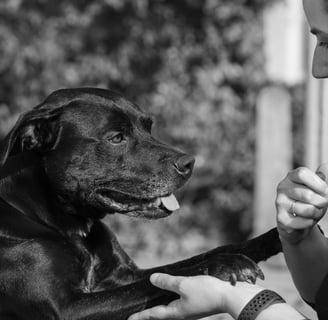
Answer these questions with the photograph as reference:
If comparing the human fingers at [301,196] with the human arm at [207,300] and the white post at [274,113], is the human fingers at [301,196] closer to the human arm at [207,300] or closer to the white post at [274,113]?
the human arm at [207,300]

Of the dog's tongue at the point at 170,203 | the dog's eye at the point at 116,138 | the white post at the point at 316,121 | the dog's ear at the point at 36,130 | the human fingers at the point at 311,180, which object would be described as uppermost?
the human fingers at the point at 311,180

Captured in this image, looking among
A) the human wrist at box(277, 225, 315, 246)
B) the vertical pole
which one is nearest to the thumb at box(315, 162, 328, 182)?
the human wrist at box(277, 225, 315, 246)

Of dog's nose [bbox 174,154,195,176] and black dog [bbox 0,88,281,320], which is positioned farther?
dog's nose [bbox 174,154,195,176]

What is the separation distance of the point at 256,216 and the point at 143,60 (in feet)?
7.56

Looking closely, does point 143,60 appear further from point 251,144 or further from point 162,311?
point 162,311

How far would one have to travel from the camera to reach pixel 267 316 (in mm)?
2564

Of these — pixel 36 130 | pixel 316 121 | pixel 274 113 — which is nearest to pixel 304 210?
pixel 36 130

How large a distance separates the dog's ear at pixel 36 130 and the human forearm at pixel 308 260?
4.22ft

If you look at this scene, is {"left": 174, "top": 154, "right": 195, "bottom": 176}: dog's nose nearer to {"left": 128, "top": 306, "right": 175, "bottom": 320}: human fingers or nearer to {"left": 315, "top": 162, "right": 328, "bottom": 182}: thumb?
{"left": 128, "top": 306, "right": 175, "bottom": 320}: human fingers

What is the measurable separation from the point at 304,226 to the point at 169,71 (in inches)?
260

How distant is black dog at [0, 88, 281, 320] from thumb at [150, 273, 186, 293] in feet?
1.02

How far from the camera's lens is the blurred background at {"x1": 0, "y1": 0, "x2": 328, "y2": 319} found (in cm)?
896

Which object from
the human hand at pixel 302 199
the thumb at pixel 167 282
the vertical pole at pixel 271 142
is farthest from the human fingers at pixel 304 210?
the vertical pole at pixel 271 142

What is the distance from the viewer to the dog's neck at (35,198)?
3652mm
